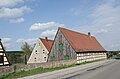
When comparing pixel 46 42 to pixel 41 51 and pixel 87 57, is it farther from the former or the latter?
Result: pixel 87 57

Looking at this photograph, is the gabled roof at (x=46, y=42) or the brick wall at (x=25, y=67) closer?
the brick wall at (x=25, y=67)

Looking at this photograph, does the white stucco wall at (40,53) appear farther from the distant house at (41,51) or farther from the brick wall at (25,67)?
the brick wall at (25,67)

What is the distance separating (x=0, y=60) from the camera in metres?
33.9

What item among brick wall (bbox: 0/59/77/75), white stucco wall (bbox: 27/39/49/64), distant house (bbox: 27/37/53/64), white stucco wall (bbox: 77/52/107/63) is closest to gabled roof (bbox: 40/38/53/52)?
distant house (bbox: 27/37/53/64)

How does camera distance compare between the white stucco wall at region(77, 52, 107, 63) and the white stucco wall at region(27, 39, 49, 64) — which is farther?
the white stucco wall at region(27, 39, 49, 64)

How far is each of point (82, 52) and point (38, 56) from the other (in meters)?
13.8

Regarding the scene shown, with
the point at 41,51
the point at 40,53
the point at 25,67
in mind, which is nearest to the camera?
the point at 25,67

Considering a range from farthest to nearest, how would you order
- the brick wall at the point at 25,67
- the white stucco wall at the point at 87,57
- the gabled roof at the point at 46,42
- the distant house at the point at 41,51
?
the gabled roof at the point at 46,42 < the distant house at the point at 41,51 < the white stucco wall at the point at 87,57 < the brick wall at the point at 25,67

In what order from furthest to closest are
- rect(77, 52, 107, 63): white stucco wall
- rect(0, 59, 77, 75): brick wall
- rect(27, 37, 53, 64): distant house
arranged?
rect(27, 37, 53, 64): distant house, rect(77, 52, 107, 63): white stucco wall, rect(0, 59, 77, 75): brick wall

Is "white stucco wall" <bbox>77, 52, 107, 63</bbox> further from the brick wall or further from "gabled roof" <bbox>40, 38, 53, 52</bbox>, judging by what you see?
"gabled roof" <bbox>40, 38, 53, 52</bbox>

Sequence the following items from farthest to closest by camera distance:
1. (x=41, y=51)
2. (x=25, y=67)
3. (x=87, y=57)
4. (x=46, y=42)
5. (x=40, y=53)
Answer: (x=46, y=42)
(x=40, y=53)
(x=41, y=51)
(x=87, y=57)
(x=25, y=67)

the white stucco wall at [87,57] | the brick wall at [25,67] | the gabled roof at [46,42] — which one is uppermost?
the gabled roof at [46,42]

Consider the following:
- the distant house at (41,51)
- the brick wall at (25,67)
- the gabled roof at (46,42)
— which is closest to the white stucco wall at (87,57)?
the brick wall at (25,67)

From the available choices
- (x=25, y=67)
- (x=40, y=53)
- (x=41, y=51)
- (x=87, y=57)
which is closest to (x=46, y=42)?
(x=41, y=51)
